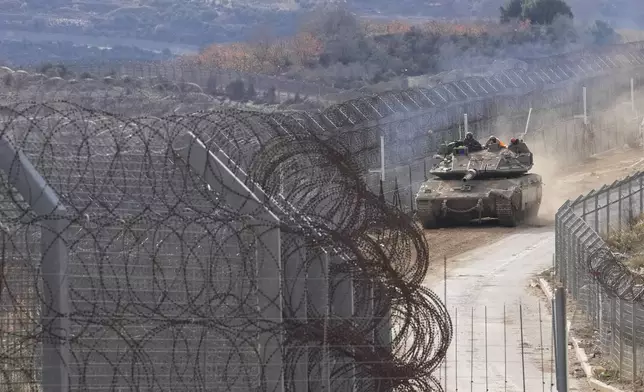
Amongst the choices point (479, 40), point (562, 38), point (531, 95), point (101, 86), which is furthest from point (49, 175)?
point (562, 38)

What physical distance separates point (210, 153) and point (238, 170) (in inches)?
19.0

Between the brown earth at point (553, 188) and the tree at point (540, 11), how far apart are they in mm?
40717

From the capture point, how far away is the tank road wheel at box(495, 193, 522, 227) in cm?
3547

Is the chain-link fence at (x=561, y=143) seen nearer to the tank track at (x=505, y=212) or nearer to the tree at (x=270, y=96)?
the tank track at (x=505, y=212)

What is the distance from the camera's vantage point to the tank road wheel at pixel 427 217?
3538 centimetres

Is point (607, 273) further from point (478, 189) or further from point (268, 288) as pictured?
point (478, 189)

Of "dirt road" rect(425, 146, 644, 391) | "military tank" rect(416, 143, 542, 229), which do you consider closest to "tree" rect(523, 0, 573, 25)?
"dirt road" rect(425, 146, 644, 391)

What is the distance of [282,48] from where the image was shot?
74562mm

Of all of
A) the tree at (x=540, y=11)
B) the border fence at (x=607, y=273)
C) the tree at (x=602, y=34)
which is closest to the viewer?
the border fence at (x=607, y=273)

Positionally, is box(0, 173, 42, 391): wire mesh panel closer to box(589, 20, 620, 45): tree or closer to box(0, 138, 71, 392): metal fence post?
box(0, 138, 71, 392): metal fence post

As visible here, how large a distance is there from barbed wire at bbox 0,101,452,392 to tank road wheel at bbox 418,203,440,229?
2209cm

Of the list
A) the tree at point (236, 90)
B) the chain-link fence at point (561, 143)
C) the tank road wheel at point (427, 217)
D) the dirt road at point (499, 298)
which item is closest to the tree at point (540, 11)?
the chain-link fence at point (561, 143)

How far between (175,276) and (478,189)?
24.4 meters

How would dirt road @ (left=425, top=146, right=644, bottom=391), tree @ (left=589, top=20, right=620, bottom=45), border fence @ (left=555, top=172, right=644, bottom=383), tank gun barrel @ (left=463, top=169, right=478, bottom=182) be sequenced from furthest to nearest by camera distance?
tree @ (left=589, top=20, right=620, bottom=45)
tank gun barrel @ (left=463, top=169, right=478, bottom=182)
dirt road @ (left=425, top=146, right=644, bottom=391)
border fence @ (left=555, top=172, right=644, bottom=383)
